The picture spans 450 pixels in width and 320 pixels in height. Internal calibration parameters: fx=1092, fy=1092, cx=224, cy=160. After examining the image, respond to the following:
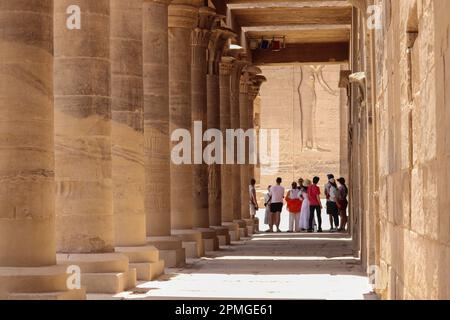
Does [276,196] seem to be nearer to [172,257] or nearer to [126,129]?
[172,257]

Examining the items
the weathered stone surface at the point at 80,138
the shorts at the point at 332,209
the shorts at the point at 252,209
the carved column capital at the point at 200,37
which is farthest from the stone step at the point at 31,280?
the shorts at the point at 252,209

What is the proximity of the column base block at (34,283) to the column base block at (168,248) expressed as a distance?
7.64 metres

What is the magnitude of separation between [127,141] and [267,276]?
309 cm

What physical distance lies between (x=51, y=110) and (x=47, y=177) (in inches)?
28.3

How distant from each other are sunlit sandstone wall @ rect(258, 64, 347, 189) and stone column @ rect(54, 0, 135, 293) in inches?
1921

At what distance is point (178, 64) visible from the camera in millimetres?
21828

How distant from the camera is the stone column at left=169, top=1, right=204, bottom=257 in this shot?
71.1 feet

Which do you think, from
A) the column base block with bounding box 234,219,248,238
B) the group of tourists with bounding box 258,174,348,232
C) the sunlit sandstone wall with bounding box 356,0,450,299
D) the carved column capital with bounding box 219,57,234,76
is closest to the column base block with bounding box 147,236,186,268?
the sunlit sandstone wall with bounding box 356,0,450,299

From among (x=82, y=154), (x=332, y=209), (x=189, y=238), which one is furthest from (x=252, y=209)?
(x=82, y=154)

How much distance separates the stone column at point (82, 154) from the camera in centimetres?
1410

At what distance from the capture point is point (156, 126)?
19.0 m

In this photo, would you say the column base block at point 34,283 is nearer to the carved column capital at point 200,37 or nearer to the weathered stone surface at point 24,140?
the weathered stone surface at point 24,140
